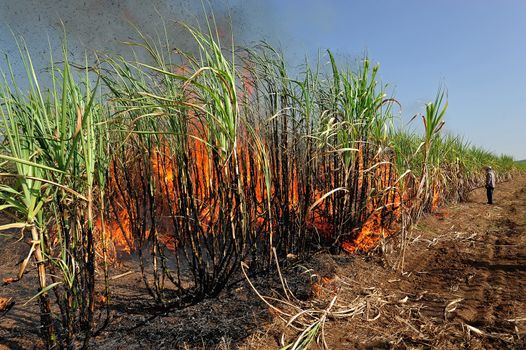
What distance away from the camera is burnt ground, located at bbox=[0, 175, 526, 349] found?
188 centimetres

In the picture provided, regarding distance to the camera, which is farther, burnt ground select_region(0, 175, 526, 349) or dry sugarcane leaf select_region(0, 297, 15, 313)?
dry sugarcane leaf select_region(0, 297, 15, 313)

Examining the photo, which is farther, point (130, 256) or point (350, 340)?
point (130, 256)

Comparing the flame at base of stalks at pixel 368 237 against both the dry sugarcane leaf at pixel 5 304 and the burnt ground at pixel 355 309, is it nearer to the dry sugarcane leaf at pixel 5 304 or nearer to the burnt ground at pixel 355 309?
the burnt ground at pixel 355 309

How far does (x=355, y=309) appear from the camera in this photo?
7.20ft

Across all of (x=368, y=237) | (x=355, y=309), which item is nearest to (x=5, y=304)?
(x=355, y=309)

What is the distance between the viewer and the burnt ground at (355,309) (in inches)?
74.1

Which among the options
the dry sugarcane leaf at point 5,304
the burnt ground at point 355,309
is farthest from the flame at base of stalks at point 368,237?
the dry sugarcane leaf at point 5,304

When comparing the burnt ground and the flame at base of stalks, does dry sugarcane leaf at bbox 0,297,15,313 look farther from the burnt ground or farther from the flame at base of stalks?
the flame at base of stalks

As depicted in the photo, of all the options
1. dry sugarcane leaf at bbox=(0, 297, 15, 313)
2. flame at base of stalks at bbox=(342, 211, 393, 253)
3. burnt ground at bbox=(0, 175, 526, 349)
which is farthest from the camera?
flame at base of stalks at bbox=(342, 211, 393, 253)

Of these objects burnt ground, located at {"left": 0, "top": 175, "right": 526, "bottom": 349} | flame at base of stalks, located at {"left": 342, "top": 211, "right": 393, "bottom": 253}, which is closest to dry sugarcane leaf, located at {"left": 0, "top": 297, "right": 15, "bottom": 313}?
burnt ground, located at {"left": 0, "top": 175, "right": 526, "bottom": 349}

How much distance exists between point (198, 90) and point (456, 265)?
125 inches

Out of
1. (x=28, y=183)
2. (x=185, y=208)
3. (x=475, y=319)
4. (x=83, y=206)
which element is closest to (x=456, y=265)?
(x=475, y=319)

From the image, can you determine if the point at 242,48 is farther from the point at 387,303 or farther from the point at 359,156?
the point at 387,303

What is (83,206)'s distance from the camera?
1797 mm
